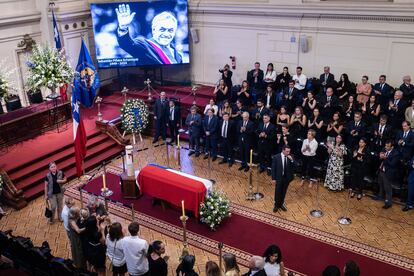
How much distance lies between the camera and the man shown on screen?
1647 cm

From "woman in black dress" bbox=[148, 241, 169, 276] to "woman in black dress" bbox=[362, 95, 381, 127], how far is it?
25.0 ft

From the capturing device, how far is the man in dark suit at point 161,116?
14.5 m

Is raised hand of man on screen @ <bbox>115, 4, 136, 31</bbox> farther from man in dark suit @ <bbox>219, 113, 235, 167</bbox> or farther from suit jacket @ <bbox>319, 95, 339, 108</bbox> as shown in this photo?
suit jacket @ <bbox>319, 95, 339, 108</bbox>

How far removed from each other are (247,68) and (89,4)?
604 cm

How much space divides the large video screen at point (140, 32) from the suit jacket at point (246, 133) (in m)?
5.34

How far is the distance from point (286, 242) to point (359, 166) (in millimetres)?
2837

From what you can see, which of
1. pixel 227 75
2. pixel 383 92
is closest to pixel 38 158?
pixel 227 75

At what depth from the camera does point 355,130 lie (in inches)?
460

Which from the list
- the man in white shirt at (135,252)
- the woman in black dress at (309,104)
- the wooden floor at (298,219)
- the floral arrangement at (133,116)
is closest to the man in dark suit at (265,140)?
the wooden floor at (298,219)

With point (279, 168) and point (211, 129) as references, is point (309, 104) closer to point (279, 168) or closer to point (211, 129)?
point (211, 129)

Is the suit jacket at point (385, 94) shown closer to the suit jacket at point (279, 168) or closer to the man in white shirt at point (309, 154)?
the man in white shirt at point (309, 154)

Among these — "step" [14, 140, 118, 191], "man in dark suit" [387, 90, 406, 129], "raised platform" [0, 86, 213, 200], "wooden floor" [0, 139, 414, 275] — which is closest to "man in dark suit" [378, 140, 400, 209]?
"wooden floor" [0, 139, 414, 275]

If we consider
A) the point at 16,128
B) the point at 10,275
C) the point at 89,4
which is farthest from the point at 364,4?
the point at 10,275

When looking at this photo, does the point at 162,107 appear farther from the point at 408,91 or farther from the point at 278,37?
the point at 408,91
